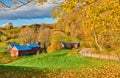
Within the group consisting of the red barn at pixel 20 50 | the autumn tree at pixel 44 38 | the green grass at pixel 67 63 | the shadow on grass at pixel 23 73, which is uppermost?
the autumn tree at pixel 44 38

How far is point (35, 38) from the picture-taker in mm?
120250

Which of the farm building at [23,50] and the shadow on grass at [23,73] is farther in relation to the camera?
the farm building at [23,50]

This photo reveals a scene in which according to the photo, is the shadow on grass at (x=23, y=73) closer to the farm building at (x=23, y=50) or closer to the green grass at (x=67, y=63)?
the green grass at (x=67, y=63)

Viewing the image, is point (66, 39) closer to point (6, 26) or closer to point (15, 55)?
point (15, 55)

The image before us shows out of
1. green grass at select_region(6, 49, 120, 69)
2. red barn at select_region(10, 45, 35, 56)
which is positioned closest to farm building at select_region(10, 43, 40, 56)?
red barn at select_region(10, 45, 35, 56)

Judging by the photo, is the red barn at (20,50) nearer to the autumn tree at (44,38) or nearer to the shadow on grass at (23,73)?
the autumn tree at (44,38)

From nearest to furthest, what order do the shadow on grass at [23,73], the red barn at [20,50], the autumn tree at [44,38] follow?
the shadow on grass at [23,73] → the red barn at [20,50] → the autumn tree at [44,38]

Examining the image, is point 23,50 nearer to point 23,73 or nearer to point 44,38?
point 44,38

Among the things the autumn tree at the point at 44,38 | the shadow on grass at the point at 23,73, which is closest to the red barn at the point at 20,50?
the autumn tree at the point at 44,38

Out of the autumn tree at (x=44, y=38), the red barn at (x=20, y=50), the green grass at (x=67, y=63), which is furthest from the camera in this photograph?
the autumn tree at (x=44, y=38)

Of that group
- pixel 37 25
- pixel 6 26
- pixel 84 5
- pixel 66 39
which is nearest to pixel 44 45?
pixel 66 39

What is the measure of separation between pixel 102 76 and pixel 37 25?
118 meters

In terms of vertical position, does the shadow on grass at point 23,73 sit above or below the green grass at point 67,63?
above

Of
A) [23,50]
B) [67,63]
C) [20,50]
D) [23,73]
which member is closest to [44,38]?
[23,50]
